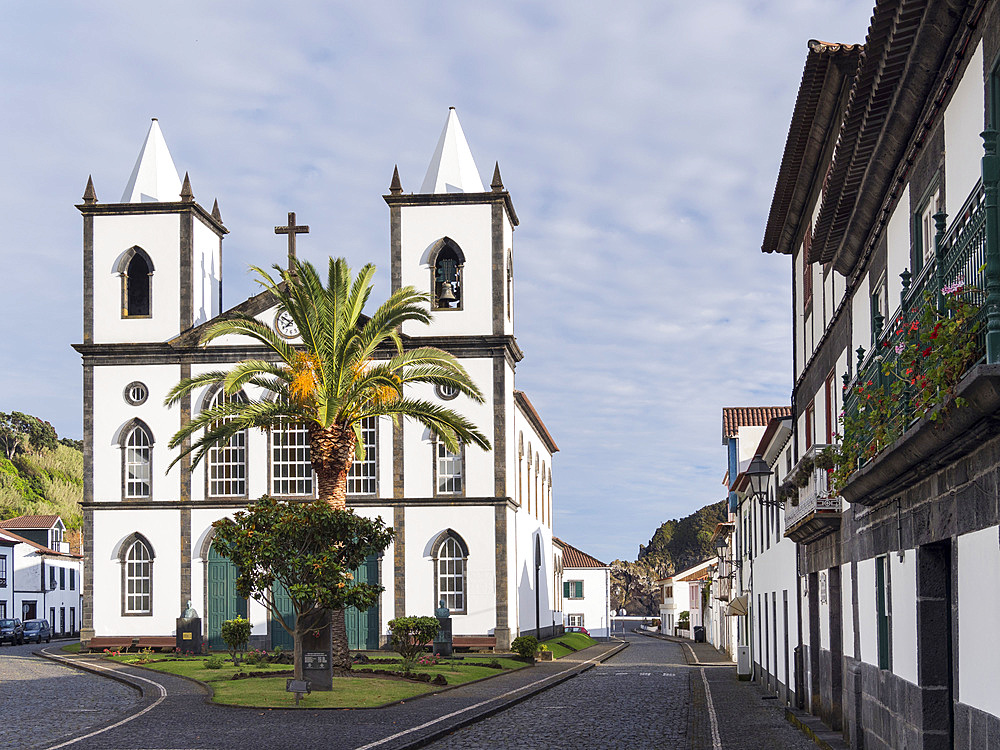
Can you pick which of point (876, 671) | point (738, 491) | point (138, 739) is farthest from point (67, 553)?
point (876, 671)

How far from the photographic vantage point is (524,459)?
49.7 metres

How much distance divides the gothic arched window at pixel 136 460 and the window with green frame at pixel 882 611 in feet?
109

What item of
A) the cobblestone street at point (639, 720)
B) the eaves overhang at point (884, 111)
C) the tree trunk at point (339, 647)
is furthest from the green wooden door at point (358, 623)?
the eaves overhang at point (884, 111)

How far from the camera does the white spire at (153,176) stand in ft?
145

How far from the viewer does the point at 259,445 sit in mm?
42344

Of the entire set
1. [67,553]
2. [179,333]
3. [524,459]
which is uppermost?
[179,333]

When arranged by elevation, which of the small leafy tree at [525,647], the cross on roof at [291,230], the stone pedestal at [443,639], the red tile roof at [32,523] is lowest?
the small leafy tree at [525,647]

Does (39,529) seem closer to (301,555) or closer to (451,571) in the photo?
(451,571)

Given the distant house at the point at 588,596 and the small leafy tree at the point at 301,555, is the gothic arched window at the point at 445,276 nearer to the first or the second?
the small leafy tree at the point at 301,555

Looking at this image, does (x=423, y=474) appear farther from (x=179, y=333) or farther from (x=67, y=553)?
(x=67, y=553)

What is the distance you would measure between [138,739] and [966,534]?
1172 centimetres

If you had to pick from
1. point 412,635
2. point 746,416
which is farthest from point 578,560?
point 412,635

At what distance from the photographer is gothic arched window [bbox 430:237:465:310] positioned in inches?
1661

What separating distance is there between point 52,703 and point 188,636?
17.0m
